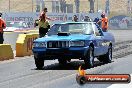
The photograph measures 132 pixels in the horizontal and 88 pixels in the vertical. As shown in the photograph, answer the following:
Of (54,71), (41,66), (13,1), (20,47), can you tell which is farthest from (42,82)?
(13,1)

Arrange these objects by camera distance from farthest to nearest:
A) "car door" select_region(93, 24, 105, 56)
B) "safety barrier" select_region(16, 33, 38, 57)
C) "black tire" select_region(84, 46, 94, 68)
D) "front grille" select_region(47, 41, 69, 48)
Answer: "safety barrier" select_region(16, 33, 38, 57) → "car door" select_region(93, 24, 105, 56) → "black tire" select_region(84, 46, 94, 68) → "front grille" select_region(47, 41, 69, 48)

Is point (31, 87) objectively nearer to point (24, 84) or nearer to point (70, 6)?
point (24, 84)

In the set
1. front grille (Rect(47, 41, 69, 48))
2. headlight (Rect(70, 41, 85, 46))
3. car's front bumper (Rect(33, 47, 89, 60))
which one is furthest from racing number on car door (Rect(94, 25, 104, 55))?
front grille (Rect(47, 41, 69, 48))

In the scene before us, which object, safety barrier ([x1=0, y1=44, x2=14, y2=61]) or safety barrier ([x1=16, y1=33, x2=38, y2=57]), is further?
safety barrier ([x1=16, y1=33, x2=38, y2=57])

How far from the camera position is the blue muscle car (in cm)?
1416

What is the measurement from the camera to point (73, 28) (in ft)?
49.9

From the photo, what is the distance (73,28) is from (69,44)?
1159 millimetres

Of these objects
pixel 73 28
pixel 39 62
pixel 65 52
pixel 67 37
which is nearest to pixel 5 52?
pixel 39 62

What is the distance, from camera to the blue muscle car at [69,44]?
14156 millimetres

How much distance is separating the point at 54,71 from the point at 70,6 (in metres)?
58.6

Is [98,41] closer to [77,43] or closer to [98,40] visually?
[98,40]

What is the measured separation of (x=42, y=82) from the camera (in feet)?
36.3

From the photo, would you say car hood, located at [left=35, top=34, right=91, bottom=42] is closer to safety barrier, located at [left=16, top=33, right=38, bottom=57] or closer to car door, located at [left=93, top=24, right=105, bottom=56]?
car door, located at [left=93, top=24, right=105, bottom=56]

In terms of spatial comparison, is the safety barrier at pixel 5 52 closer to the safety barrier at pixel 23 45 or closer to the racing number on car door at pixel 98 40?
the safety barrier at pixel 23 45
